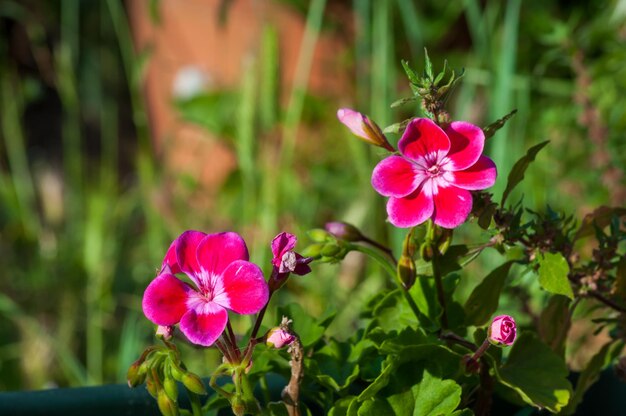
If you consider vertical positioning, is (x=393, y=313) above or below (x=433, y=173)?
below

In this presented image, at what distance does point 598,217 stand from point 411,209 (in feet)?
0.74

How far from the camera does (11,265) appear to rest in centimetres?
209

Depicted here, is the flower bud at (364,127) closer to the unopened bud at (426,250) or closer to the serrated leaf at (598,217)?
the unopened bud at (426,250)

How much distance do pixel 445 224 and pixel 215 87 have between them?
185 centimetres

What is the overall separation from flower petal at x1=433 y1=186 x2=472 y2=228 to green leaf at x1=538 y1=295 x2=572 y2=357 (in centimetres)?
19

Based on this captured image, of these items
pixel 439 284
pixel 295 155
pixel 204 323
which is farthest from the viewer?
pixel 295 155

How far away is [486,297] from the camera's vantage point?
67 cm

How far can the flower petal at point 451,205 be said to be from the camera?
1.82ft

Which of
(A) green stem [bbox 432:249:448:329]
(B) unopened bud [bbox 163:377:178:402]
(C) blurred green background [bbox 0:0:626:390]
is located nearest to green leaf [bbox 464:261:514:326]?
(A) green stem [bbox 432:249:448:329]

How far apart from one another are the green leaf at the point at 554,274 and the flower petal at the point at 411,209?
92mm

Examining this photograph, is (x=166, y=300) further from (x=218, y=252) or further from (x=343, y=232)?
(x=343, y=232)

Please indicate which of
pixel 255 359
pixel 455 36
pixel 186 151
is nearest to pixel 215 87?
pixel 186 151

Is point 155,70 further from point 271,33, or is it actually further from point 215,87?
point 271,33

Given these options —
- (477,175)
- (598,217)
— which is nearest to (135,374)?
(477,175)
